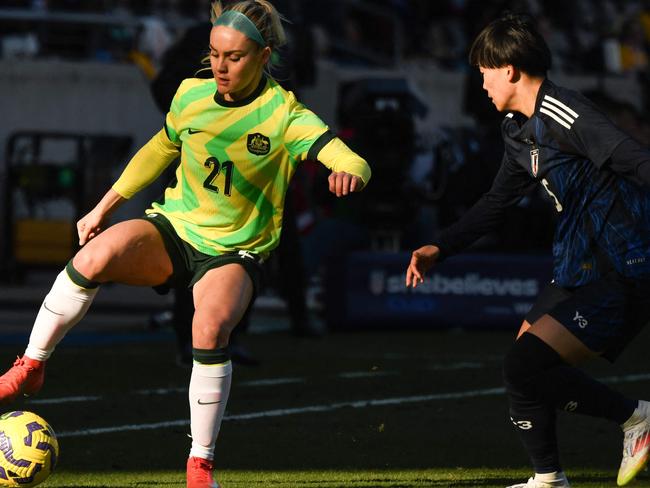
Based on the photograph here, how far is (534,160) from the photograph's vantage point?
5.77 metres

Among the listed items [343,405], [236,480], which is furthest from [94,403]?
[236,480]

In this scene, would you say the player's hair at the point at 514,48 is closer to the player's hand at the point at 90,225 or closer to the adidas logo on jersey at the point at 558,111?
the adidas logo on jersey at the point at 558,111

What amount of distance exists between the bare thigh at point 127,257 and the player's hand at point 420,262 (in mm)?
1001

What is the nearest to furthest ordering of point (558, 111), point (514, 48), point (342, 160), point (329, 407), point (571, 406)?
point (558, 111) < point (514, 48) < point (342, 160) < point (571, 406) < point (329, 407)

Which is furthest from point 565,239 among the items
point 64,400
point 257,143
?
point 64,400

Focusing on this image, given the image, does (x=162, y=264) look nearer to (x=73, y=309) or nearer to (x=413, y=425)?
(x=73, y=309)

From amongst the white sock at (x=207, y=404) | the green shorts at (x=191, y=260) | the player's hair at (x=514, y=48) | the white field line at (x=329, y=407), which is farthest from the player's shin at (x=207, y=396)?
the white field line at (x=329, y=407)

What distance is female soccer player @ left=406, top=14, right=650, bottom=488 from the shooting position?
564cm

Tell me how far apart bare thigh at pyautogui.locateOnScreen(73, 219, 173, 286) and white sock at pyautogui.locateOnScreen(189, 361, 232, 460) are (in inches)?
20.1

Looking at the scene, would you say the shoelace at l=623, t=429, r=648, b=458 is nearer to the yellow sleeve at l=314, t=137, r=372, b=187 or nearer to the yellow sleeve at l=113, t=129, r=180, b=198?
the yellow sleeve at l=314, t=137, r=372, b=187

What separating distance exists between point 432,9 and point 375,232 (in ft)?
30.7

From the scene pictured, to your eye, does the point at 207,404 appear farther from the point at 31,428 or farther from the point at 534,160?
the point at 534,160

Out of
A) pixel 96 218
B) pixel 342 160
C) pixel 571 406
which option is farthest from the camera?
pixel 96 218

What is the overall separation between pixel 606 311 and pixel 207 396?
1587mm
